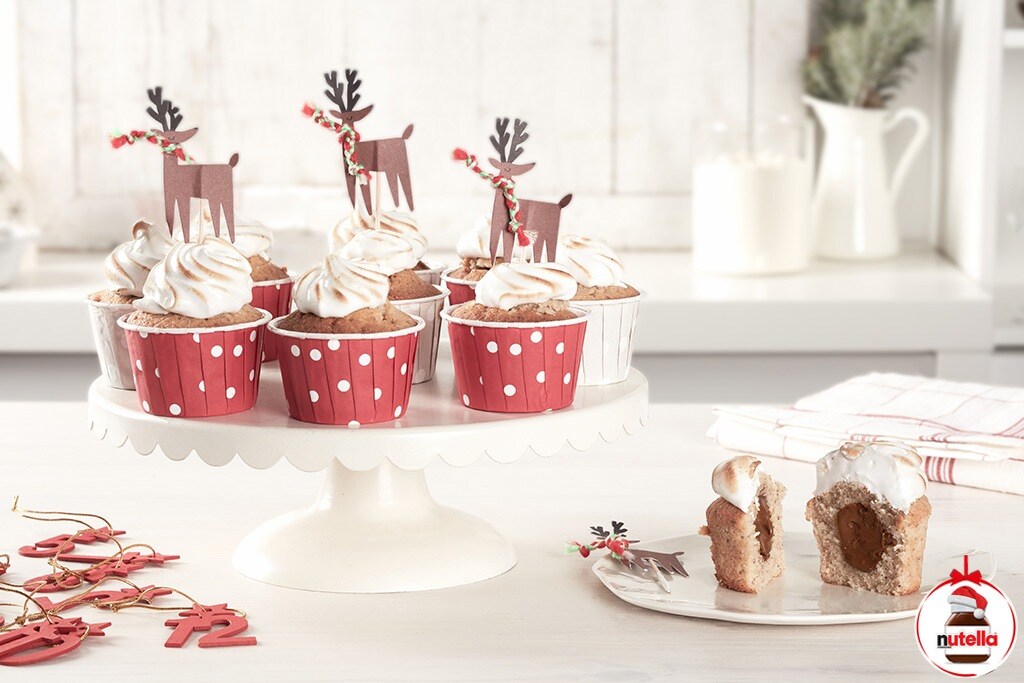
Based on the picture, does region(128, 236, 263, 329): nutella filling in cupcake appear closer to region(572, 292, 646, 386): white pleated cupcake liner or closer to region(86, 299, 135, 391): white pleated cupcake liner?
region(86, 299, 135, 391): white pleated cupcake liner

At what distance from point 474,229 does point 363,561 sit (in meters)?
0.36

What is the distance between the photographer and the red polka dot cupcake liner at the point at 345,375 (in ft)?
3.73

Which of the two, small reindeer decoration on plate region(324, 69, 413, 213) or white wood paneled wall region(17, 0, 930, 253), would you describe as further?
white wood paneled wall region(17, 0, 930, 253)

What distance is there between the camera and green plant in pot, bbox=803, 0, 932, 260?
9.36ft

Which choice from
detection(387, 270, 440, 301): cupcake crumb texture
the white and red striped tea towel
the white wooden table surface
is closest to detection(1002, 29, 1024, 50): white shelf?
the white and red striped tea towel

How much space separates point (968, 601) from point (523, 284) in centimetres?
43

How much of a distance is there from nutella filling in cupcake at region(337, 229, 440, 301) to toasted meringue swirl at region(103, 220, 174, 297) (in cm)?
16

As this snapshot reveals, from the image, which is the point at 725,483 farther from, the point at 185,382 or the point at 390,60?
the point at 390,60

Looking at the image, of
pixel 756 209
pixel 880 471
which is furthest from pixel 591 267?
pixel 756 209

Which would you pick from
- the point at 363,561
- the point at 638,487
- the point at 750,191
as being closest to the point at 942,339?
the point at 750,191

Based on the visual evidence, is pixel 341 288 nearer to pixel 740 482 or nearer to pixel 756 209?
pixel 740 482

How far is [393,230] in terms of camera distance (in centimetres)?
133

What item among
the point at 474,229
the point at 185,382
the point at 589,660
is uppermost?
the point at 474,229

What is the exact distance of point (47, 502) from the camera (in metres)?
1.41
